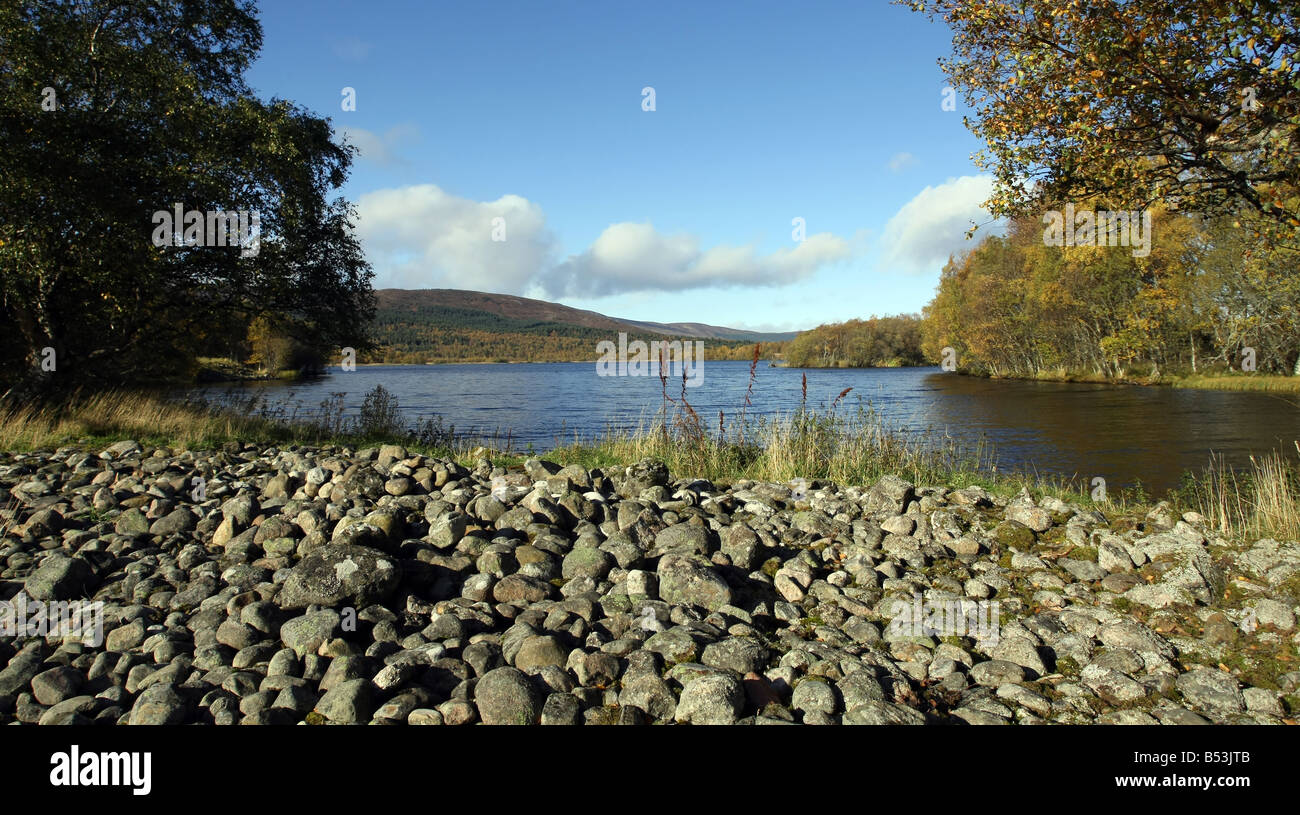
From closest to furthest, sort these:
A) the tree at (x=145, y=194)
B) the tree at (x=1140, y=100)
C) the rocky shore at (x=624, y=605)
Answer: the rocky shore at (x=624, y=605)
the tree at (x=1140, y=100)
the tree at (x=145, y=194)

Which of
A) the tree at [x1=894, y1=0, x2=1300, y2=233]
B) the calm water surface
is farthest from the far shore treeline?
the calm water surface

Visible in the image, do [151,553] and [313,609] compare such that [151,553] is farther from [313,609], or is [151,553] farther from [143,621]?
[313,609]

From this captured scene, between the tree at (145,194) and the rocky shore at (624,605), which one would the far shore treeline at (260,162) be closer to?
the tree at (145,194)

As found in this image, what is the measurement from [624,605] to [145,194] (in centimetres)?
1255

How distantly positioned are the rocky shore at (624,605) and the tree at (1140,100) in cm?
410

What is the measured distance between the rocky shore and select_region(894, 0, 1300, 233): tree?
4096 millimetres

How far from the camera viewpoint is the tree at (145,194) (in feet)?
36.2

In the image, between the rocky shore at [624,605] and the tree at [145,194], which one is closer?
the rocky shore at [624,605]

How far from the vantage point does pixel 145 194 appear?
12.6m

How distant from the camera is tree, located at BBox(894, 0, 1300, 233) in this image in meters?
7.15

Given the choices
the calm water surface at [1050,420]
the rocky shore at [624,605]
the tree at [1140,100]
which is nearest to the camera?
the rocky shore at [624,605]

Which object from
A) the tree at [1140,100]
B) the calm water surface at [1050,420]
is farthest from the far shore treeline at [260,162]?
the calm water surface at [1050,420]

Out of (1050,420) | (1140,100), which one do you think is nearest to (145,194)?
(1140,100)
